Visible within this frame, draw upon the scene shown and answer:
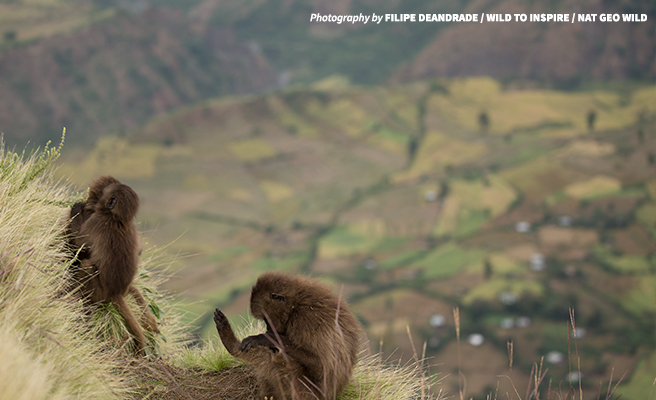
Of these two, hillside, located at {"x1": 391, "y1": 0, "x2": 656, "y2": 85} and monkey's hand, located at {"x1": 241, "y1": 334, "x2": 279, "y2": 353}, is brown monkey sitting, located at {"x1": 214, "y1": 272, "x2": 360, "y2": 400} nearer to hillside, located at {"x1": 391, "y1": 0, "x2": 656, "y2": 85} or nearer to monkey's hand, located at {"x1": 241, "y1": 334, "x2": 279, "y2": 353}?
monkey's hand, located at {"x1": 241, "y1": 334, "x2": 279, "y2": 353}

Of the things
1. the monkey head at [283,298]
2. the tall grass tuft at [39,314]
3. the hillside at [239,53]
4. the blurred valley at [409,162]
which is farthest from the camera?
the hillside at [239,53]

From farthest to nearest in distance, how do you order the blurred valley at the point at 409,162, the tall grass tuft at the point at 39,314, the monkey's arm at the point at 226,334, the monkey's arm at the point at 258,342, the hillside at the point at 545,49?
1. the hillside at the point at 545,49
2. the blurred valley at the point at 409,162
3. the monkey's arm at the point at 226,334
4. the monkey's arm at the point at 258,342
5. the tall grass tuft at the point at 39,314

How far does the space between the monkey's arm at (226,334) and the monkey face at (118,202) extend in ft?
3.92

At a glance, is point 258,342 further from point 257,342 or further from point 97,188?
point 97,188

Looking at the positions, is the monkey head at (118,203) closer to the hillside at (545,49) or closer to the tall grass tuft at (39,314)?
the tall grass tuft at (39,314)

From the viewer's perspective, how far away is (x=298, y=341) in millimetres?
4285

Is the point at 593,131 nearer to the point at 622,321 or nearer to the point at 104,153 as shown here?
the point at 622,321

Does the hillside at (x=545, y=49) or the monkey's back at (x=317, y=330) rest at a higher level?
the hillside at (x=545, y=49)

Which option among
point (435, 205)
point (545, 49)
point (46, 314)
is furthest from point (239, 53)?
point (46, 314)

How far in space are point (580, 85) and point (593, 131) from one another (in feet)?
39.7

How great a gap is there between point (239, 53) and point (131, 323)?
102655 millimetres

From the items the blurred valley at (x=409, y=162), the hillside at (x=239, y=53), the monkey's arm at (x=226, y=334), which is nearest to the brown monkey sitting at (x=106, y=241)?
the monkey's arm at (x=226, y=334)

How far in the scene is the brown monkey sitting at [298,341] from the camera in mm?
4184

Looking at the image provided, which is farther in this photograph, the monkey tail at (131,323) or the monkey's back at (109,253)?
the monkey tail at (131,323)
